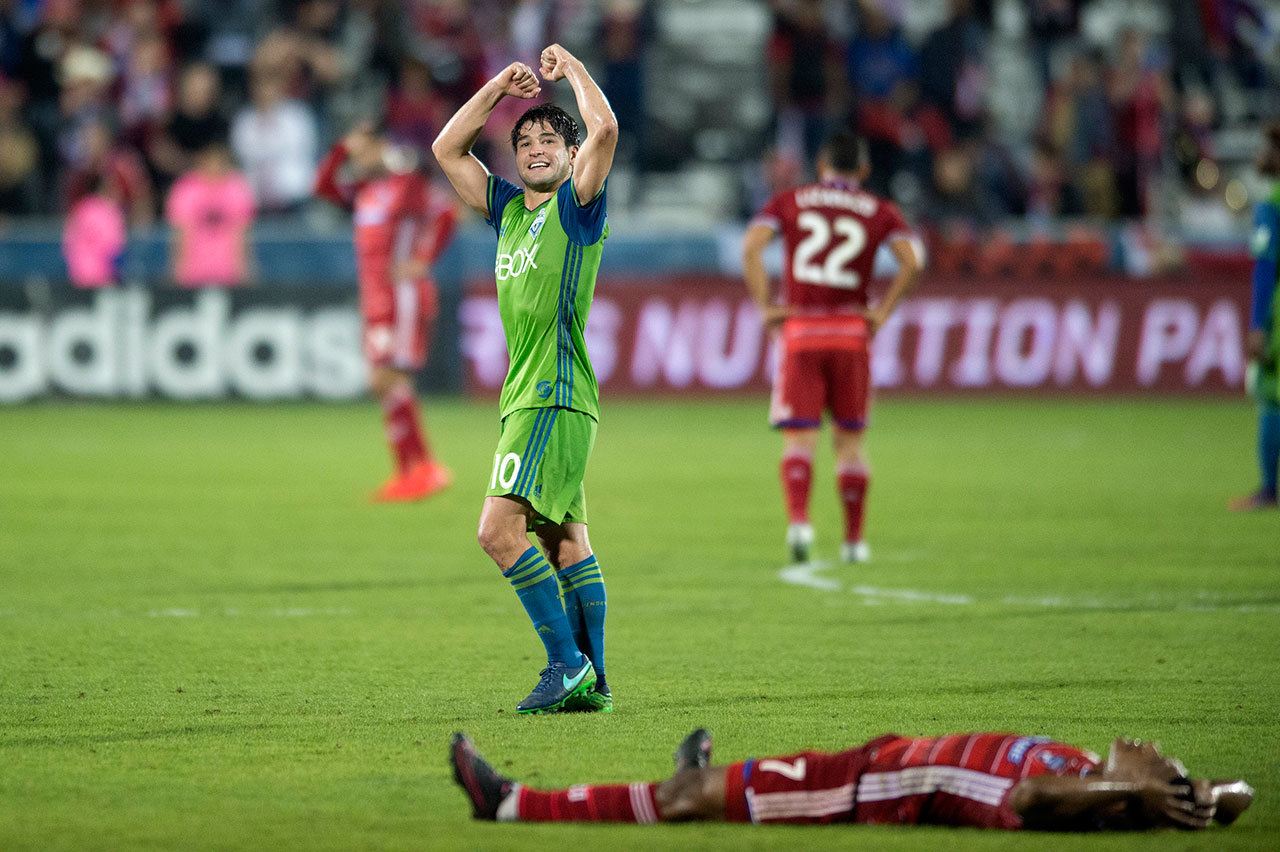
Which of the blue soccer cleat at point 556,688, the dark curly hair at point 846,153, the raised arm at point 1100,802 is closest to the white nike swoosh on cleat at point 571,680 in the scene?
the blue soccer cleat at point 556,688

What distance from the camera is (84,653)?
768cm

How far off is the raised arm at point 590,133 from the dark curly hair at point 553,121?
102 millimetres

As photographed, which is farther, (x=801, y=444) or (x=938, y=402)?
(x=938, y=402)

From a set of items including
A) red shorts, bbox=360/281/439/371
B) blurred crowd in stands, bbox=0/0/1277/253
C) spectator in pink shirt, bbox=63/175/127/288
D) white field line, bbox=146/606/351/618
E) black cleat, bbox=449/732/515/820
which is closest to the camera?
black cleat, bbox=449/732/515/820

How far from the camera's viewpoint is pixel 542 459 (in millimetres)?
6418

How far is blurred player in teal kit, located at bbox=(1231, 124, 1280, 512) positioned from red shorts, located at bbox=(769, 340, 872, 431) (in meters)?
3.00

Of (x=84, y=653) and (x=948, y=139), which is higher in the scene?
(x=948, y=139)

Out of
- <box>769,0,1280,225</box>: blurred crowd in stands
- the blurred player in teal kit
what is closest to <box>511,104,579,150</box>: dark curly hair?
the blurred player in teal kit

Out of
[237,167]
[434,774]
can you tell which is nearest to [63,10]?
[237,167]

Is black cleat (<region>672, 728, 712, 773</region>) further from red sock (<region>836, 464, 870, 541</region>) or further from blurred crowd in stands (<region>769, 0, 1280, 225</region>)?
blurred crowd in stands (<region>769, 0, 1280, 225</region>)

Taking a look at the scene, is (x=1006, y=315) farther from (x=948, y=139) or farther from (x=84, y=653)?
(x=84, y=653)

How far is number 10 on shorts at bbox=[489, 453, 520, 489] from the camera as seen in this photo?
641 centimetres

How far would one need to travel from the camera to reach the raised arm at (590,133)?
629cm

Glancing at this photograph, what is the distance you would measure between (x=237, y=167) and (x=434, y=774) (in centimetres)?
1732
